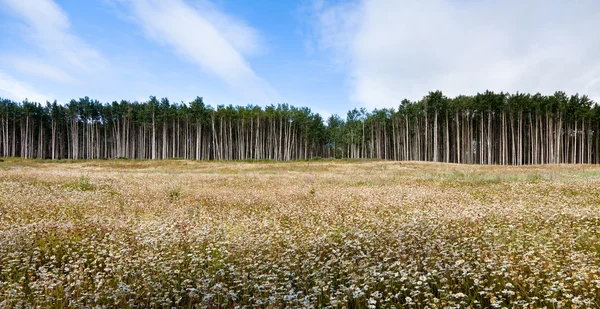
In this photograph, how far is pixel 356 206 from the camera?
1025 centimetres

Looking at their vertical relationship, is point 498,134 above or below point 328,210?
above

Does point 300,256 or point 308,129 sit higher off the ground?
point 308,129

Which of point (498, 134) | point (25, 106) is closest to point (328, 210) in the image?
point (498, 134)

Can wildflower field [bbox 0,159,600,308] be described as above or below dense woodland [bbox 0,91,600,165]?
below

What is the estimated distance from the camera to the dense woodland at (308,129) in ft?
241

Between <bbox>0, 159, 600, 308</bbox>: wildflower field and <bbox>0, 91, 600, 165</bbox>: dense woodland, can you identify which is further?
<bbox>0, 91, 600, 165</bbox>: dense woodland

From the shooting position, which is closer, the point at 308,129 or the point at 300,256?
the point at 300,256

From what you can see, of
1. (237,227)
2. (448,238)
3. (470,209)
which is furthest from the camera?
(470,209)

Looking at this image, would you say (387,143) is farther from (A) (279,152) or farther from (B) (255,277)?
(B) (255,277)

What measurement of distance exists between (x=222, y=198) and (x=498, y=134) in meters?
91.6

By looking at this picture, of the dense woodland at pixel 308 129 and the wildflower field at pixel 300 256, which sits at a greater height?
the dense woodland at pixel 308 129

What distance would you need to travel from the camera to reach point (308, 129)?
10056 centimetres

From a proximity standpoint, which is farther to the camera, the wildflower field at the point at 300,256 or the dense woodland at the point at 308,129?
the dense woodland at the point at 308,129

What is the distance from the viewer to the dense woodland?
7344 centimetres
